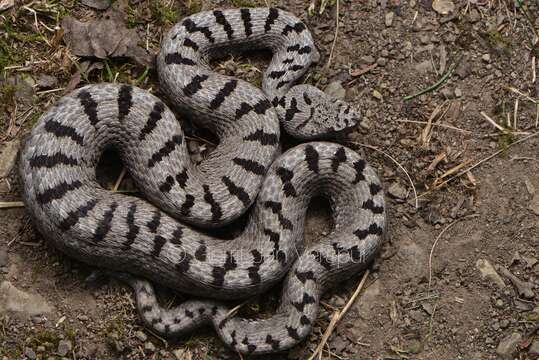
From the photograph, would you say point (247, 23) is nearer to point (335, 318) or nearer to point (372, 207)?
point (372, 207)

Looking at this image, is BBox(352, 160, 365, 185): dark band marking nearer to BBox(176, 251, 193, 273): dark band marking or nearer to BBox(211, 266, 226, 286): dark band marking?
BBox(211, 266, 226, 286): dark band marking

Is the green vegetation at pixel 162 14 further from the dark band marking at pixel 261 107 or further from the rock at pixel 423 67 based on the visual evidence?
the rock at pixel 423 67

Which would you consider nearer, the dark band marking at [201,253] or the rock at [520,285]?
the dark band marking at [201,253]

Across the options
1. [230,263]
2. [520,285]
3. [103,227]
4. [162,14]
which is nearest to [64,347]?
[103,227]

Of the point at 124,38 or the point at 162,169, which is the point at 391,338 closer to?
the point at 162,169

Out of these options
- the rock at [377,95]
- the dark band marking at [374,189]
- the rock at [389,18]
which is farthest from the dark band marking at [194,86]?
the rock at [389,18]

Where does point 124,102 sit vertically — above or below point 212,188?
above
